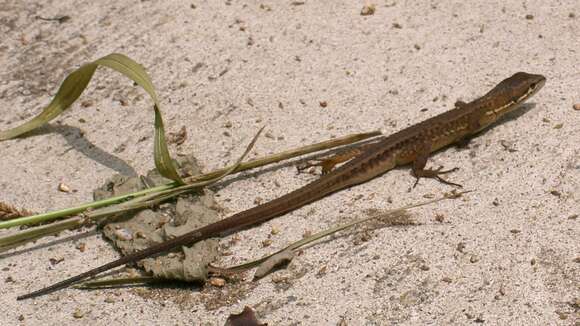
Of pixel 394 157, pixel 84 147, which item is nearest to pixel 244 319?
pixel 394 157

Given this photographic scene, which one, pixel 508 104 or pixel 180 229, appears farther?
pixel 508 104

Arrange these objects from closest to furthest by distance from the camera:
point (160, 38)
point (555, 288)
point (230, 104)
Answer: point (555, 288) < point (230, 104) < point (160, 38)

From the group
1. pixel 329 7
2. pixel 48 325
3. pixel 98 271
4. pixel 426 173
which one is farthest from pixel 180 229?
pixel 329 7

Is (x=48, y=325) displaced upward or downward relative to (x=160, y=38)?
downward

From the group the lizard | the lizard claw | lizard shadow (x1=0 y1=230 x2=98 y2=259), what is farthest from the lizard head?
lizard shadow (x1=0 y1=230 x2=98 y2=259)

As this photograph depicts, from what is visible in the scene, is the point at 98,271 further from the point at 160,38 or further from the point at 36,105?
the point at 160,38

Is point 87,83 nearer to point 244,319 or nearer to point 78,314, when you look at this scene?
point 78,314

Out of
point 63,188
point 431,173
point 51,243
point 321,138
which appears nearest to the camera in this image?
point 51,243
